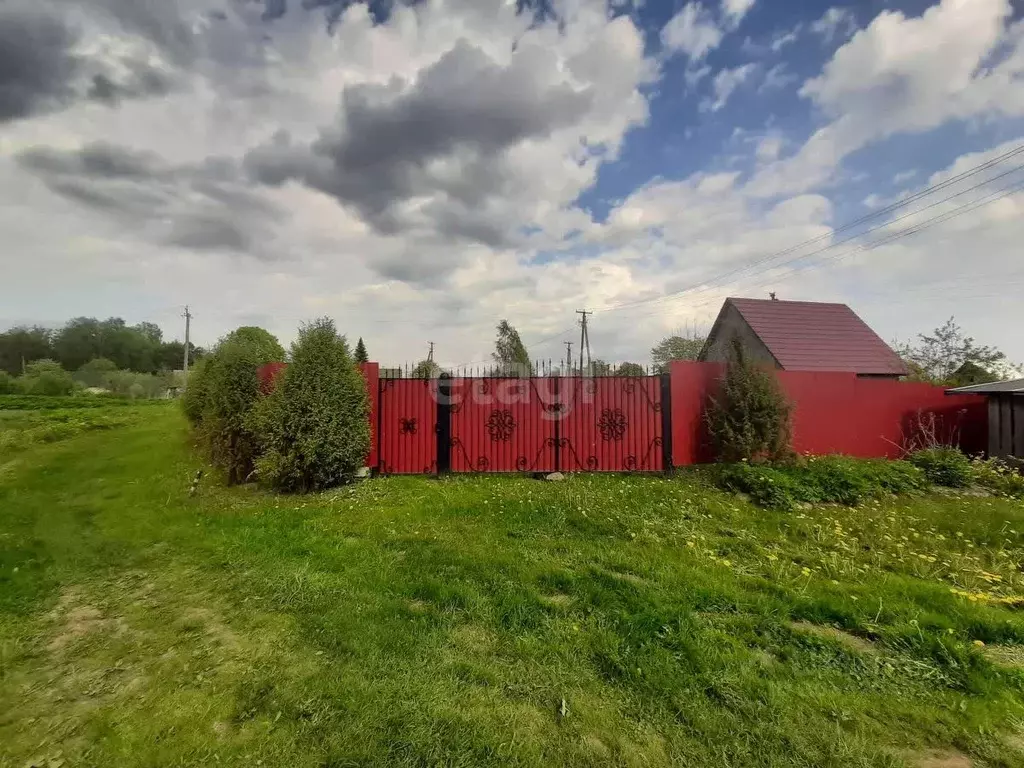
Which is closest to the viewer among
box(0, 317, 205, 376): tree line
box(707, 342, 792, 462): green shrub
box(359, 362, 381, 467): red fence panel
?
box(707, 342, 792, 462): green shrub

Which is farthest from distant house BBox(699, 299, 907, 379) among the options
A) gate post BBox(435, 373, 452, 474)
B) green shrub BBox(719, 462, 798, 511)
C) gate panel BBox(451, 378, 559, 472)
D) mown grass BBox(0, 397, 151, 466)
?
mown grass BBox(0, 397, 151, 466)

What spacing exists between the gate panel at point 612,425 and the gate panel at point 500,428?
1.06 ft

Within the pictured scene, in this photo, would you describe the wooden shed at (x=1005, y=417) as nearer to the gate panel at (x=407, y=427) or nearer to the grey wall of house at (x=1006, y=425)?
the grey wall of house at (x=1006, y=425)

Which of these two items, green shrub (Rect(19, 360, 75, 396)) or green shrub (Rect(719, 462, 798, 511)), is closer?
green shrub (Rect(719, 462, 798, 511))

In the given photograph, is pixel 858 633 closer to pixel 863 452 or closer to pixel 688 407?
pixel 688 407

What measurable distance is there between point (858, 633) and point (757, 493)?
3.87 meters

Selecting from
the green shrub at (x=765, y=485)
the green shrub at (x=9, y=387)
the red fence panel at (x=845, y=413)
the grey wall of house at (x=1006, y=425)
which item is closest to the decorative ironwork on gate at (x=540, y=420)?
the red fence panel at (x=845, y=413)

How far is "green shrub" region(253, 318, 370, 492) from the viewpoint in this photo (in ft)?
22.7

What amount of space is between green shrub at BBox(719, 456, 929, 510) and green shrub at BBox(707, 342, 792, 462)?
0.30m

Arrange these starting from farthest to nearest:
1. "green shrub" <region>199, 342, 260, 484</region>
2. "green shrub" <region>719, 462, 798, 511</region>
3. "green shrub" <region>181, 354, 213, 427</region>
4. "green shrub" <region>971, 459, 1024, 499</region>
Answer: "green shrub" <region>181, 354, 213, 427</region>, "green shrub" <region>199, 342, 260, 484</region>, "green shrub" <region>971, 459, 1024, 499</region>, "green shrub" <region>719, 462, 798, 511</region>

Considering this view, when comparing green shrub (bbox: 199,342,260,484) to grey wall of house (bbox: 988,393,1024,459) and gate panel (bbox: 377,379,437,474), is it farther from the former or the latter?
grey wall of house (bbox: 988,393,1024,459)

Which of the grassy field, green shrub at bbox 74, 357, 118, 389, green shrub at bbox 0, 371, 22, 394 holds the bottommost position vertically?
the grassy field

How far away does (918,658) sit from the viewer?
2.72 meters

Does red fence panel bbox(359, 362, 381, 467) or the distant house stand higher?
the distant house
